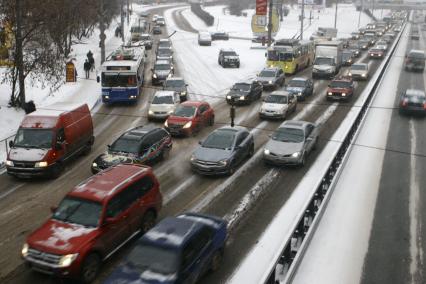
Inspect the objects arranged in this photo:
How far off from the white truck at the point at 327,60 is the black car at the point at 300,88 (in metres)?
8.15

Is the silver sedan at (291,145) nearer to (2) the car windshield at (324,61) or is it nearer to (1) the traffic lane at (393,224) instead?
(1) the traffic lane at (393,224)

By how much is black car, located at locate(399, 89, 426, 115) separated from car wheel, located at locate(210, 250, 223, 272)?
22.7 m

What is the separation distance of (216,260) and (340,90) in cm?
2503

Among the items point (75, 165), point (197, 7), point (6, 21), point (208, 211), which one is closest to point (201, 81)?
point (6, 21)

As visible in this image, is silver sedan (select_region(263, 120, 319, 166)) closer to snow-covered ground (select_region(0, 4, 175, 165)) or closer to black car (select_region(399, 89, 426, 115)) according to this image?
snow-covered ground (select_region(0, 4, 175, 165))

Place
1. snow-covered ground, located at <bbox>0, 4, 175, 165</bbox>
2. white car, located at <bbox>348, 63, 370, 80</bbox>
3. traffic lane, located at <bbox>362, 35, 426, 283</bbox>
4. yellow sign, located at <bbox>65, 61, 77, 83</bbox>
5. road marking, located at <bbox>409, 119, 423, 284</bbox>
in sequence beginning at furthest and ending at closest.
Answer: white car, located at <bbox>348, 63, 370, 80</bbox>
yellow sign, located at <bbox>65, 61, 77, 83</bbox>
snow-covered ground, located at <bbox>0, 4, 175, 165</bbox>
road marking, located at <bbox>409, 119, 423, 284</bbox>
traffic lane, located at <bbox>362, 35, 426, 283</bbox>

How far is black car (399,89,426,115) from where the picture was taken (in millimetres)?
30295

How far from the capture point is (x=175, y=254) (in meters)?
10.7

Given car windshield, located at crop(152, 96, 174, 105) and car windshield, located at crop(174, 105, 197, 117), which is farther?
car windshield, located at crop(152, 96, 174, 105)

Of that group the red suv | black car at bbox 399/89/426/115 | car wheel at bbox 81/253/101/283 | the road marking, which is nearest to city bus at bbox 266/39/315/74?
black car at bbox 399/89/426/115

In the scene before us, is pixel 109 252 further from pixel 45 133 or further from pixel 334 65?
pixel 334 65

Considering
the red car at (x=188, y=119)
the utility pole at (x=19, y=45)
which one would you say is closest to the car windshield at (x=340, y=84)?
the red car at (x=188, y=119)

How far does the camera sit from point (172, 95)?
2934cm

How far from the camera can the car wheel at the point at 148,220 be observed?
46.6 ft
